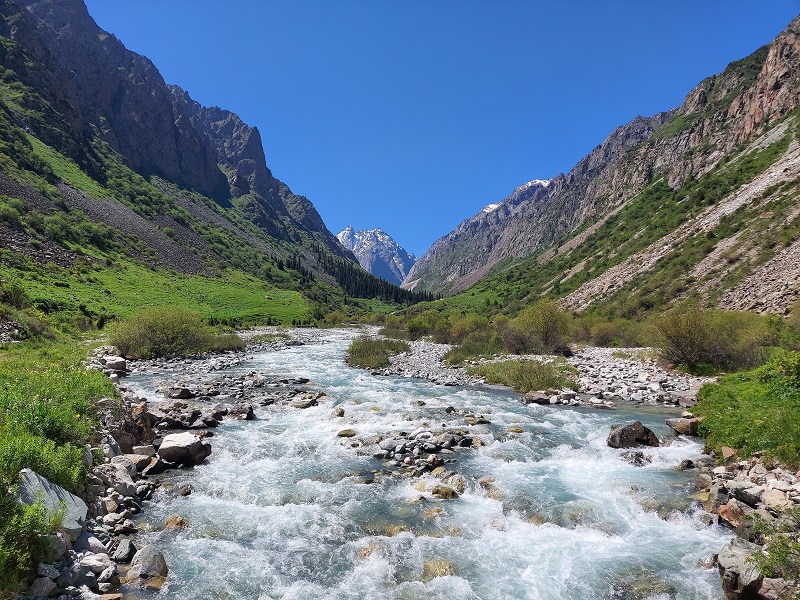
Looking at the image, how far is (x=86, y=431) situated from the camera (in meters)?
11.7

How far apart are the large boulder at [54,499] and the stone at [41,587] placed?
4.01 ft

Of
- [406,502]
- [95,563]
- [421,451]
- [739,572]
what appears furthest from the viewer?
[421,451]

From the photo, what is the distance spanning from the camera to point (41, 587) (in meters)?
6.62

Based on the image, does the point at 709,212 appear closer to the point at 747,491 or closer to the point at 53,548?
the point at 747,491

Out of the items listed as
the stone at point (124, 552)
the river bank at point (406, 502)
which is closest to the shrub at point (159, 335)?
the river bank at point (406, 502)

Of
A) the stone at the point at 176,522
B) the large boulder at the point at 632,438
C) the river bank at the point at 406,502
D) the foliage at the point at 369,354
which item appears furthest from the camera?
the foliage at the point at 369,354

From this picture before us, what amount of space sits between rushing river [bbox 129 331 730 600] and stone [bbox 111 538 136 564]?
2.93 feet

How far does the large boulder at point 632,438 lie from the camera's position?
16312 millimetres

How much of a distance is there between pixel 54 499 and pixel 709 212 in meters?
92.5

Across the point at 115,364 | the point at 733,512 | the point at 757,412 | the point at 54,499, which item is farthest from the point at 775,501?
the point at 115,364

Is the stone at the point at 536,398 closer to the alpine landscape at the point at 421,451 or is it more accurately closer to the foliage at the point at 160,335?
the alpine landscape at the point at 421,451

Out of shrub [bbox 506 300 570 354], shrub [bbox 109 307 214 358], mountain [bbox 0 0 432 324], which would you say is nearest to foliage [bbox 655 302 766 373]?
shrub [bbox 506 300 570 354]

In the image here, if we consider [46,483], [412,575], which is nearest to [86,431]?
[46,483]

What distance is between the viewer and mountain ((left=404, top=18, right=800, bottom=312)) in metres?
46.1
